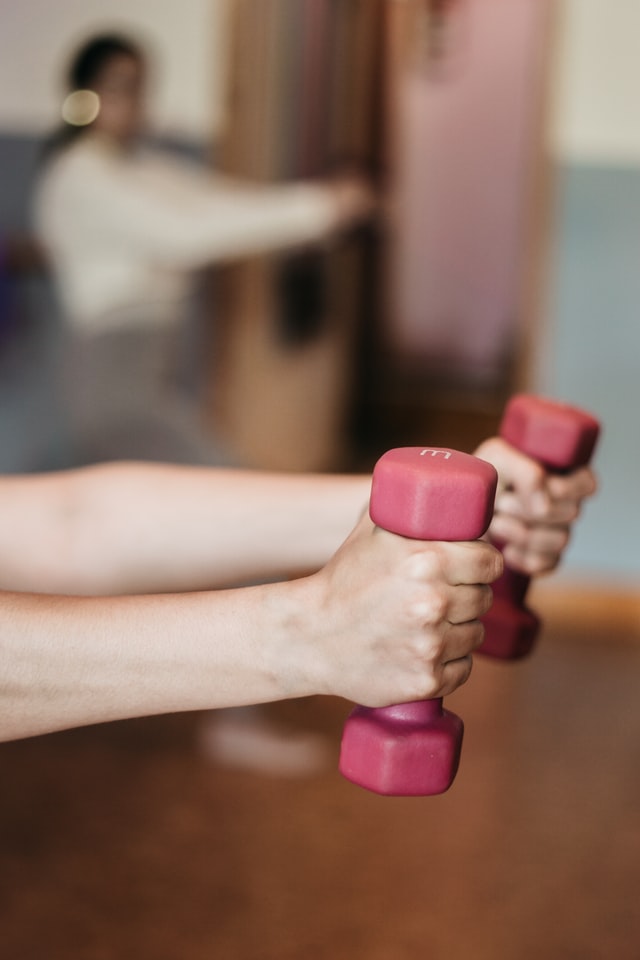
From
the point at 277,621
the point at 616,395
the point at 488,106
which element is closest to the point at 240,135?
the point at 616,395

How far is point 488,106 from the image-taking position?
5.00 metres

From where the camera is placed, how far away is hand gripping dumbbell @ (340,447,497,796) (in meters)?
0.64

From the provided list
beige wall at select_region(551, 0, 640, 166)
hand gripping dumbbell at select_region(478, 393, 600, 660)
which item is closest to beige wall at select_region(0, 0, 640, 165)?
beige wall at select_region(551, 0, 640, 166)

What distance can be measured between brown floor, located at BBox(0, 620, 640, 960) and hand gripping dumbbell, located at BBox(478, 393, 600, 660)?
0.60 metres

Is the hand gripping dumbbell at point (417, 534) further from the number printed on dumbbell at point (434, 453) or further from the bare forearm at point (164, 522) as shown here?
the bare forearm at point (164, 522)

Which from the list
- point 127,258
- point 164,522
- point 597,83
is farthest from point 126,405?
point 597,83

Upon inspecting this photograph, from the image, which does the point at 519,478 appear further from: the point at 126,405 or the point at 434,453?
the point at 126,405

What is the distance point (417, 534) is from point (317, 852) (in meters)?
1.10

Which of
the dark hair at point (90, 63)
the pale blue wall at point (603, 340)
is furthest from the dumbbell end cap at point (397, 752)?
the pale blue wall at point (603, 340)

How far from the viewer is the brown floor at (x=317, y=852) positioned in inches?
55.1

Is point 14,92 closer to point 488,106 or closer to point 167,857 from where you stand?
point 167,857

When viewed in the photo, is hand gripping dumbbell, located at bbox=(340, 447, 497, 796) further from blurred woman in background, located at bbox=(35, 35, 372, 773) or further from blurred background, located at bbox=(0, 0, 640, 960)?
blurred woman in background, located at bbox=(35, 35, 372, 773)

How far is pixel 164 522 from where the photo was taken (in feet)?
3.27

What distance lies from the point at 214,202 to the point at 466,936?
1.58 m
